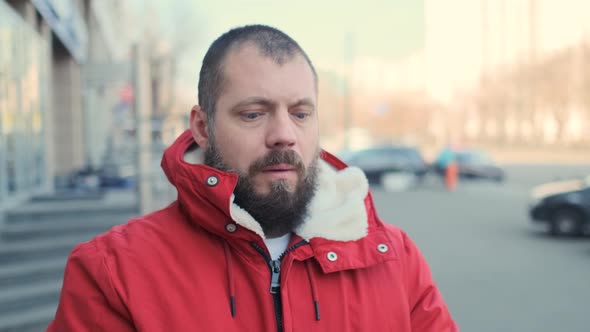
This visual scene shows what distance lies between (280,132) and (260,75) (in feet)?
0.56

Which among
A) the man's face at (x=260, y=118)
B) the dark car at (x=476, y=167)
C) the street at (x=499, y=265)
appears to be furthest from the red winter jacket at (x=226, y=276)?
the dark car at (x=476, y=167)

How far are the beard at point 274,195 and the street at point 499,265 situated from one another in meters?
5.33

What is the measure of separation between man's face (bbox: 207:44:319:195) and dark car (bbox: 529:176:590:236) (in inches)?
489

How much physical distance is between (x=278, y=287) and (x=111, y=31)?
A: 85.9 ft

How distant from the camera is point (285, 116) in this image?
5.70 feet

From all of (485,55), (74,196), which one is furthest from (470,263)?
(485,55)

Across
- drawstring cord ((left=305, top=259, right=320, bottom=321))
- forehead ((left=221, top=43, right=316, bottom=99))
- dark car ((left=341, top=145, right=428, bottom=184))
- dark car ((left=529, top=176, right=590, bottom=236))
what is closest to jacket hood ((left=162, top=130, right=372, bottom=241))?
drawstring cord ((left=305, top=259, right=320, bottom=321))

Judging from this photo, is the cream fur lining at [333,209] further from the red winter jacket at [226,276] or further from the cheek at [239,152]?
the cheek at [239,152]

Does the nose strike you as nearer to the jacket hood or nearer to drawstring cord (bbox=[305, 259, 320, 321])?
the jacket hood

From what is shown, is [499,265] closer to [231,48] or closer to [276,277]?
[276,277]

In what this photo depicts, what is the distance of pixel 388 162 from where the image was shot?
2569 cm

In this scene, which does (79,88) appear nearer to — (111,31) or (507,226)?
(507,226)

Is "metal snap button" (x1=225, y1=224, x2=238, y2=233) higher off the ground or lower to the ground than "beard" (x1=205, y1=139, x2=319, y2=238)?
lower

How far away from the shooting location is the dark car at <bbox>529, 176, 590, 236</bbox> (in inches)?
500
